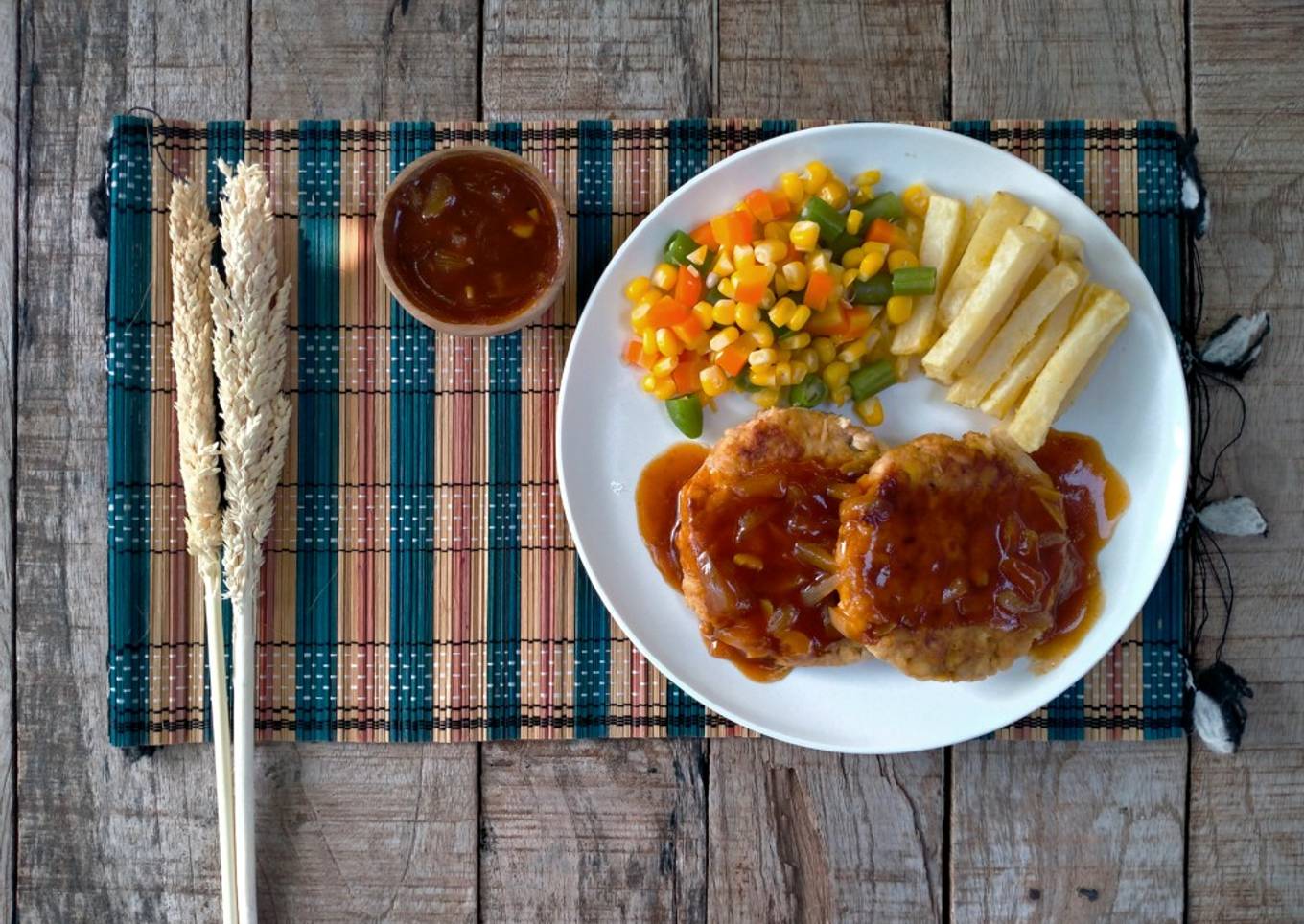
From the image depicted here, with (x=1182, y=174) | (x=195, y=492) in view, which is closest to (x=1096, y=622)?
(x=1182, y=174)

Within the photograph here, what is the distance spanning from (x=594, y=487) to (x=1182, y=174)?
2.35m

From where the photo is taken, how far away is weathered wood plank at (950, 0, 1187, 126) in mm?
3645

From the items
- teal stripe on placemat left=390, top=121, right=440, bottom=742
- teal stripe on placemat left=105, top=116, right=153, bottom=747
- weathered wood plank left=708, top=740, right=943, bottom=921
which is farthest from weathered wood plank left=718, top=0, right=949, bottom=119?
weathered wood plank left=708, top=740, right=943, bottom=921

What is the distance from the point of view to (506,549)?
11.9ft

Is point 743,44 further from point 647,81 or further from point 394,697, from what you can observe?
point 394,697

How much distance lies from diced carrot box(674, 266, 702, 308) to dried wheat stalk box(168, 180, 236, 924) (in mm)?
1628

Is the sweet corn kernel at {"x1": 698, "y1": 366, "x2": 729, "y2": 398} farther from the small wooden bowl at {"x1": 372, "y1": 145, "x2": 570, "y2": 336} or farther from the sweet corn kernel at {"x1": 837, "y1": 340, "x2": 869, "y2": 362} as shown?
the small wooden bowl at {"x1": 372, "y1": 145, "x2": 570, "y2": 336}

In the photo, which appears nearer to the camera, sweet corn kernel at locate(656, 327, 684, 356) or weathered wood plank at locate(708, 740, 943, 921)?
sweet corn kernel at locate(656, 327, 684, 356)

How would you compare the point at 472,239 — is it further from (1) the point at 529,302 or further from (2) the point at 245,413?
(2) the point at 245,413

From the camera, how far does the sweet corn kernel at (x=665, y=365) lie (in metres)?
3.31

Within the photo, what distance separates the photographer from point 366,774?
3.70 m

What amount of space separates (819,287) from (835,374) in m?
0.30

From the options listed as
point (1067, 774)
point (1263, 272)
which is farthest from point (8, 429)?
point (1263, 272)

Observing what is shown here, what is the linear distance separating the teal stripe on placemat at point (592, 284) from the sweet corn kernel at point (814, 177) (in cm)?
71
